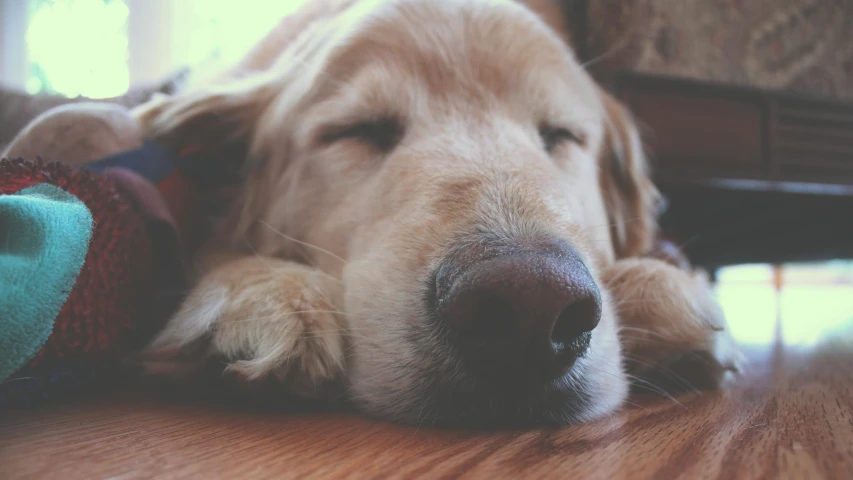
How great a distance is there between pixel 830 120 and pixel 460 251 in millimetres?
4130

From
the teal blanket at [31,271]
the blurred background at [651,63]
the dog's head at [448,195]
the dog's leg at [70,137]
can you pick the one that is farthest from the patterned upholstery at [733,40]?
the teal blanket at [31,271]

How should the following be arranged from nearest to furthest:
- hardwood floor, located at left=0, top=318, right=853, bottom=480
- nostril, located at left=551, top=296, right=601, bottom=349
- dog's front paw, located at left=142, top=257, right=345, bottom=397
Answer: hardwood floor, located at left=0, top=318, right=853, bottom=480, nostril, located at left=551, top=296, right=601, bottom=349, dog's front paw, located at left=142, top=257, right=345, bottom=397

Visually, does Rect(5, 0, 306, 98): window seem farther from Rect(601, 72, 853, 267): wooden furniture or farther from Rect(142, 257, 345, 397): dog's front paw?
Rect(142, 257, 345, 397): dog's front paw

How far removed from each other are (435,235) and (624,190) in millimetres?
1090

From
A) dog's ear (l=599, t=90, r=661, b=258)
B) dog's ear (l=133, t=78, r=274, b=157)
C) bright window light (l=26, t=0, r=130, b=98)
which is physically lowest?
dog's ear (l=599, t=90, r=661, b=258)

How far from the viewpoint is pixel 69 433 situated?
0.74 m

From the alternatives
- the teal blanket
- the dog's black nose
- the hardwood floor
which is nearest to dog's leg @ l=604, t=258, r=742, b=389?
the hardwood floor

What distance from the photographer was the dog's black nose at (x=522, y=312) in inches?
27.3

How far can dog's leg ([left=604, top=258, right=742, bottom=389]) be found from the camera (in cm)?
109

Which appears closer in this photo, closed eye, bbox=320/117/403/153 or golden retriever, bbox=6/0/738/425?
golden retriever, bbox=6/0/738/425

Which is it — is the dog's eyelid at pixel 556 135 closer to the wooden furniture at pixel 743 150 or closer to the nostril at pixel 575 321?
the nostril at pixel 575 321

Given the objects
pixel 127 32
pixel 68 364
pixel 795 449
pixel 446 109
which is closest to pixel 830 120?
pixel 446 109

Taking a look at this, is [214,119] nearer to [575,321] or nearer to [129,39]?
[575,321]

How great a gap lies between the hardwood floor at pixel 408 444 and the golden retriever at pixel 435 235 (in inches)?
2.9
